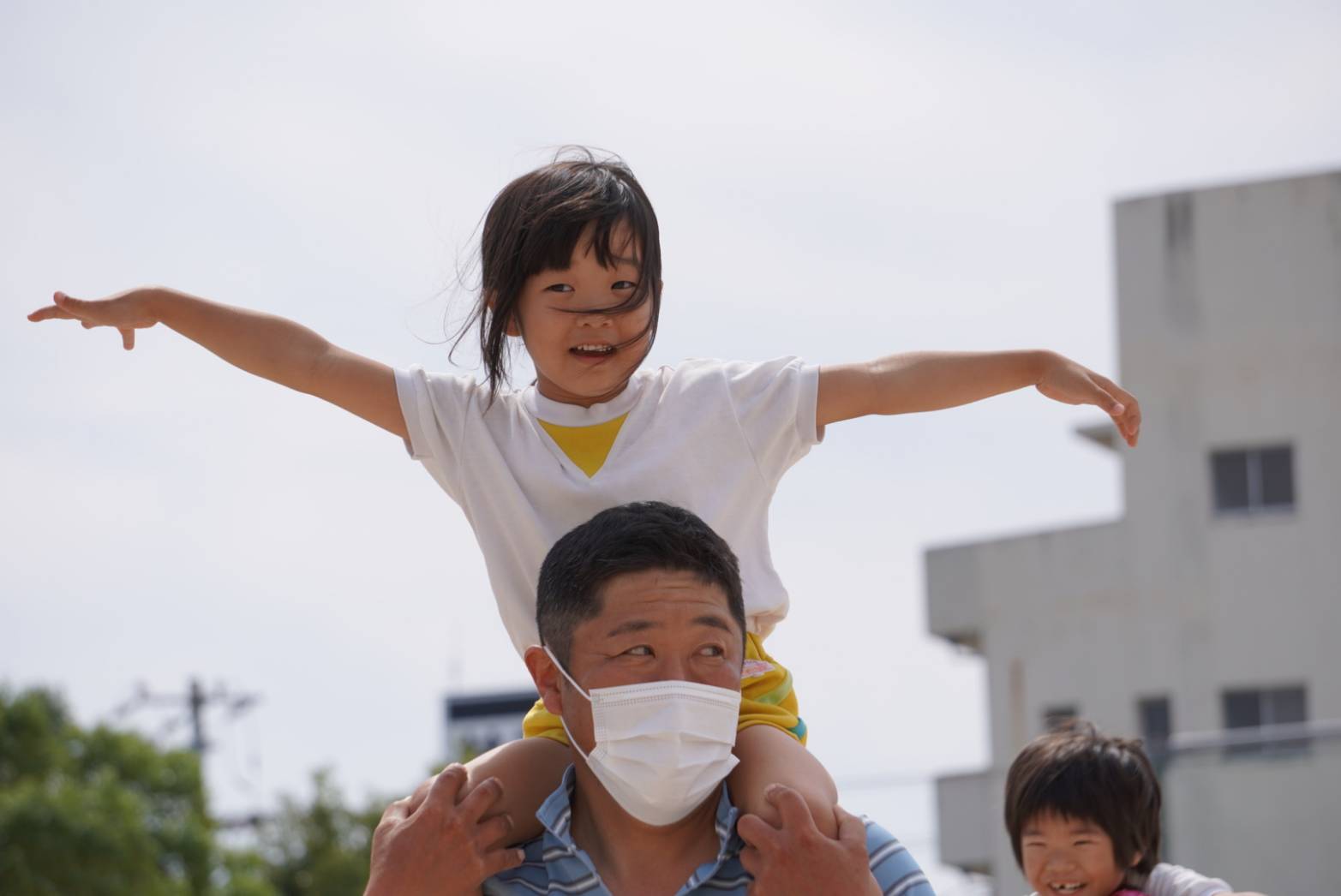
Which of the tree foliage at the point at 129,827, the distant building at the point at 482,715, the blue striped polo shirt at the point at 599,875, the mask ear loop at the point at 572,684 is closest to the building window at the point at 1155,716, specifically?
the tree foliage at the point at 129,827

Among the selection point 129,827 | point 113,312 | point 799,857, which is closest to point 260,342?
point 113,312

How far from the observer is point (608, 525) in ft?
15.9

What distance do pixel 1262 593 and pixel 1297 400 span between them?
2628 millimetres

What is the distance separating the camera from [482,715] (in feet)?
180

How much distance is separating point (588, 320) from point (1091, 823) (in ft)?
5.94

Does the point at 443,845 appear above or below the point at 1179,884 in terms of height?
above

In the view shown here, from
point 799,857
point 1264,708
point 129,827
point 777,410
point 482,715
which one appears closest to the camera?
point 799,857

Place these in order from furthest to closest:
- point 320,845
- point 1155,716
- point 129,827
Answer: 1. point 320,845
2. point 1155,716
3. point 129,827

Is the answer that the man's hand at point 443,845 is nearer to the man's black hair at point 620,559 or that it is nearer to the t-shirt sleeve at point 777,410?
the man's black hair at point 620,559

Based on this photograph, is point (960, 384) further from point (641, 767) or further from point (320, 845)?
point (320, 845)

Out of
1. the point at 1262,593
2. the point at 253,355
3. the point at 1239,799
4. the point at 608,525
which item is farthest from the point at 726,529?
the point at 1262,593

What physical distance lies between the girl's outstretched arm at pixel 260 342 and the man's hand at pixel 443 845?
2.98ft

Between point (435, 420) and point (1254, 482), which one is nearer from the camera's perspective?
point (435, 420)

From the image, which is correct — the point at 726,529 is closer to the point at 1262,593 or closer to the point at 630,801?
the point at 630,801
